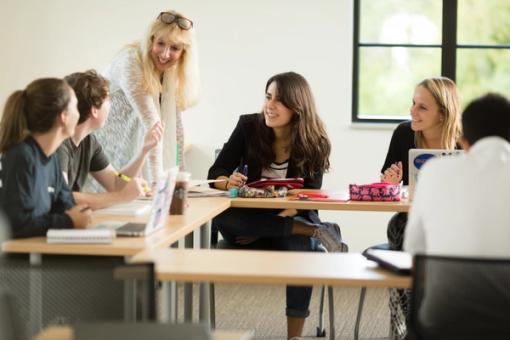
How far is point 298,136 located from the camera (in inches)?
189

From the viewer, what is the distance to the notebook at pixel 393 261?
9.28ft

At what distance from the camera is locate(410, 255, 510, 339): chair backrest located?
2.49m

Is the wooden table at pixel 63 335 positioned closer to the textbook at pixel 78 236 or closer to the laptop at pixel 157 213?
the textbook at pixel 78 236

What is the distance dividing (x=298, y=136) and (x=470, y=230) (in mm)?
2215

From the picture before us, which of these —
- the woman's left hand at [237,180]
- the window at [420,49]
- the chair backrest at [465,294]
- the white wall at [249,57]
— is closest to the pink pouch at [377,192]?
→ the woman's left hand at [237,180]

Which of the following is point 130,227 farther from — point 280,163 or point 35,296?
point 280,163

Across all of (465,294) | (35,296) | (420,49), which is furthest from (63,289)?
(420,49)

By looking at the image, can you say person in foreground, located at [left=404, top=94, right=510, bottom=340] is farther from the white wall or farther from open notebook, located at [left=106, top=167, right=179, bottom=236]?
the white wall

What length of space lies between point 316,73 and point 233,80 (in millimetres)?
563

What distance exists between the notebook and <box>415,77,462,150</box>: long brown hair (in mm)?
1665

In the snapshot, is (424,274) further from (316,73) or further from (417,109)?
(316,73)

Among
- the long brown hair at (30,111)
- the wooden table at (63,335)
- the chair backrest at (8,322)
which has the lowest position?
the wooden table at (63,335)

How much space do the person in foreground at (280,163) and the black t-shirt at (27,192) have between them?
4.65 ft

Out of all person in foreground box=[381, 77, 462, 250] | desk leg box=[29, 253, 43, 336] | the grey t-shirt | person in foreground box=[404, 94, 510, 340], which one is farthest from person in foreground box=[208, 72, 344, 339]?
desk leg box=[29, 253, 43, 336]
